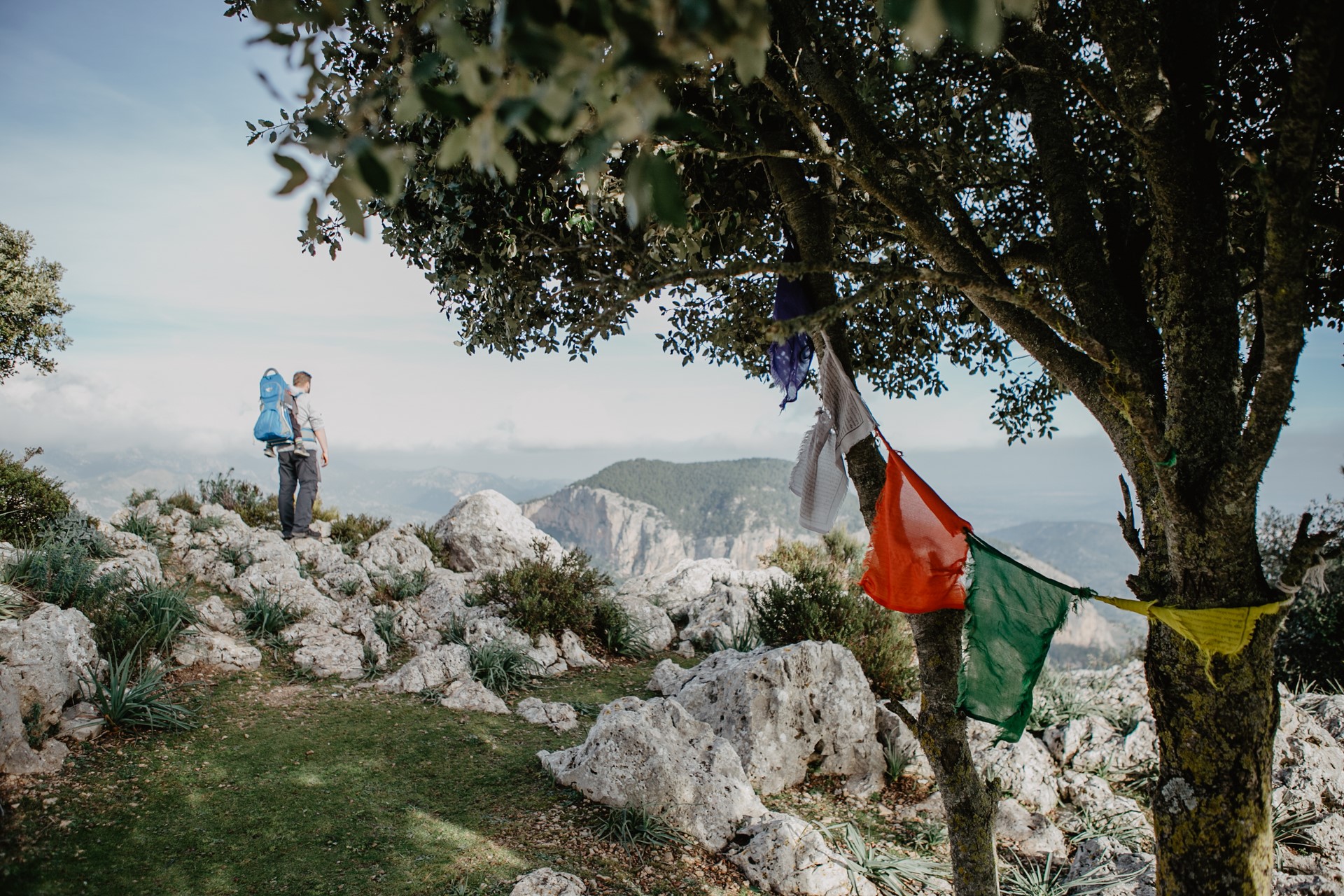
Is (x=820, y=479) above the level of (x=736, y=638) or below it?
above

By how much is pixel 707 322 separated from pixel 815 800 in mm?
4323

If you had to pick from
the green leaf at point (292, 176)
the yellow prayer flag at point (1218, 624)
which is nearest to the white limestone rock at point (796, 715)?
the yellow prayer flag at point (1218, 624)

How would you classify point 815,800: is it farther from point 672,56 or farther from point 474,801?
point 672,56

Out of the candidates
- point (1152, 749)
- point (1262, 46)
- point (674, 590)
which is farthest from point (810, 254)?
point (674, 590)

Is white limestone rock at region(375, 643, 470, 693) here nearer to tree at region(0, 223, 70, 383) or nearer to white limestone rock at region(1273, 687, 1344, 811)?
white limestone rock at region(1273, 687, 1344, 811)

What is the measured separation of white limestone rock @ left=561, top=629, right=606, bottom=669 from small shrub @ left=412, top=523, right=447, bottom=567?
3.79m

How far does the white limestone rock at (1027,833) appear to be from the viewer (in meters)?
5.49

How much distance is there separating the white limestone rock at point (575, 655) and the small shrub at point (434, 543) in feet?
12.4

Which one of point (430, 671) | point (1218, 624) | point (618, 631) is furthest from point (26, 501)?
point (1218, 624)

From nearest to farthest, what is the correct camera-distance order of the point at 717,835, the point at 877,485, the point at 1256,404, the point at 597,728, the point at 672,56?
the point at 672,56
the point at 1256,404
the point at 877,485
the point at 717,835
the point at 597,728

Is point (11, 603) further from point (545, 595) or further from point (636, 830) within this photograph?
point (636, 830)

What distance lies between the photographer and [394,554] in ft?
36.2

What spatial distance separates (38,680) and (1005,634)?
633cm

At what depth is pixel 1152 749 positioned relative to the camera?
23.0ft
